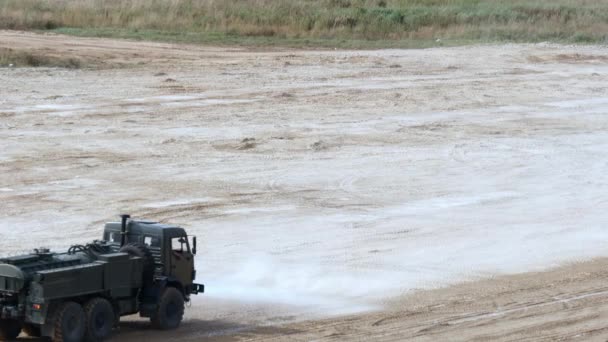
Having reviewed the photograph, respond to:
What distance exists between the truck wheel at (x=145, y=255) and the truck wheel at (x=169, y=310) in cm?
25

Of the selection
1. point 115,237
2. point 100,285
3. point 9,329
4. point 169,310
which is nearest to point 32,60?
point 115,237

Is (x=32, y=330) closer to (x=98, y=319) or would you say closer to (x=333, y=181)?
(x=98, y=319)

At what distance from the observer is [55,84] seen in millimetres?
37469

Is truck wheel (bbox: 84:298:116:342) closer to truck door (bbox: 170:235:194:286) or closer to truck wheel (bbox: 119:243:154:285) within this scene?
truck wheel (bbox: 119:243:154:285)

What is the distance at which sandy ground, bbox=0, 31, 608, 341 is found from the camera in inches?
648

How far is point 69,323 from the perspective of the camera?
13.1 metres

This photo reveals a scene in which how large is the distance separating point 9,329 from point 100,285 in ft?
3.63

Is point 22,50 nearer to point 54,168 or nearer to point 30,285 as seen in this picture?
point 54,168

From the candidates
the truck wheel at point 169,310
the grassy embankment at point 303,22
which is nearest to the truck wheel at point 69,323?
the truck wheel at point 169,310

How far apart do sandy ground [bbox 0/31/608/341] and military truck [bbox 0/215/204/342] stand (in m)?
0.48

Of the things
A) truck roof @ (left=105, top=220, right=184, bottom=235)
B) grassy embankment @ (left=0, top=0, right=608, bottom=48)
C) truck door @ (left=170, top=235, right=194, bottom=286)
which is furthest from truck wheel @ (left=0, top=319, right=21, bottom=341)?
grassy embankment @ (left=0, top=0, right=608, bottom=48)

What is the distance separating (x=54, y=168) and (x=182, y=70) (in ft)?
52.1

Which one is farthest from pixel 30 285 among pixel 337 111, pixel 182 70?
pixel 182 70

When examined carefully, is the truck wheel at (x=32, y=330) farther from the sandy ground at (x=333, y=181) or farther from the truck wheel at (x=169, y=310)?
the truck wheel at (x=169, y=310)
